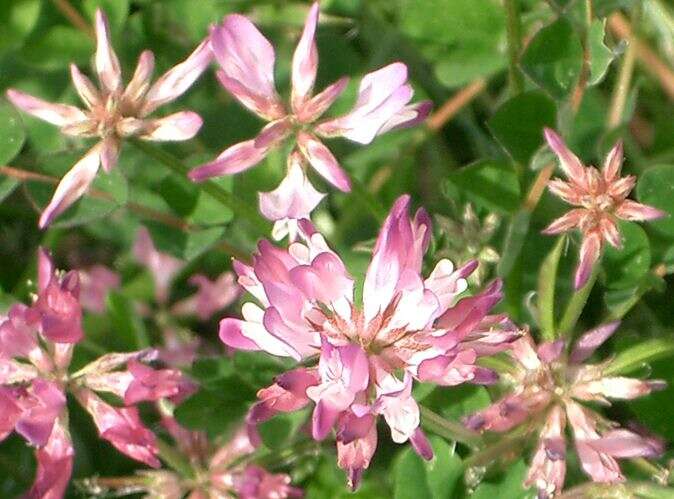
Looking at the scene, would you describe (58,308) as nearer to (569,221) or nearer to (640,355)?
(569,221)

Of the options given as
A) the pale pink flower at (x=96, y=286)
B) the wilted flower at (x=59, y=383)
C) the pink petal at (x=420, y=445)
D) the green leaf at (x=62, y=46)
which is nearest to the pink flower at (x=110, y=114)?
the wilted flower at (x=59, y=383)

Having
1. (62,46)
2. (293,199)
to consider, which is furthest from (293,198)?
(62,46)

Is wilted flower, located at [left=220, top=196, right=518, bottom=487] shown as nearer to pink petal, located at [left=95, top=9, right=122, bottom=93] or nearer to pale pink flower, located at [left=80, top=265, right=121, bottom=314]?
pink petal, located at [left=95, top=9, right=122, bottom=93]

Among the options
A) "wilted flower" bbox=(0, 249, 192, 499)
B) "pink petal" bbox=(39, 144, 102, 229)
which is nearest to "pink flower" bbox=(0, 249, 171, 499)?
"wilted flower" bbox=(0, 249, 192, 499)

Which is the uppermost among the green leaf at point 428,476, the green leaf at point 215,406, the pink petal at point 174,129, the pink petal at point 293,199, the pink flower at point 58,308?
the pink petal at point 174,129

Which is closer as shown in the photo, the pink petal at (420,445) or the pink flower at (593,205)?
the pink petal at (420,445)

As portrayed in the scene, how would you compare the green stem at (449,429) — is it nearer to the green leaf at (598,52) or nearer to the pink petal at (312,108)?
the pink petal at (312,108)
